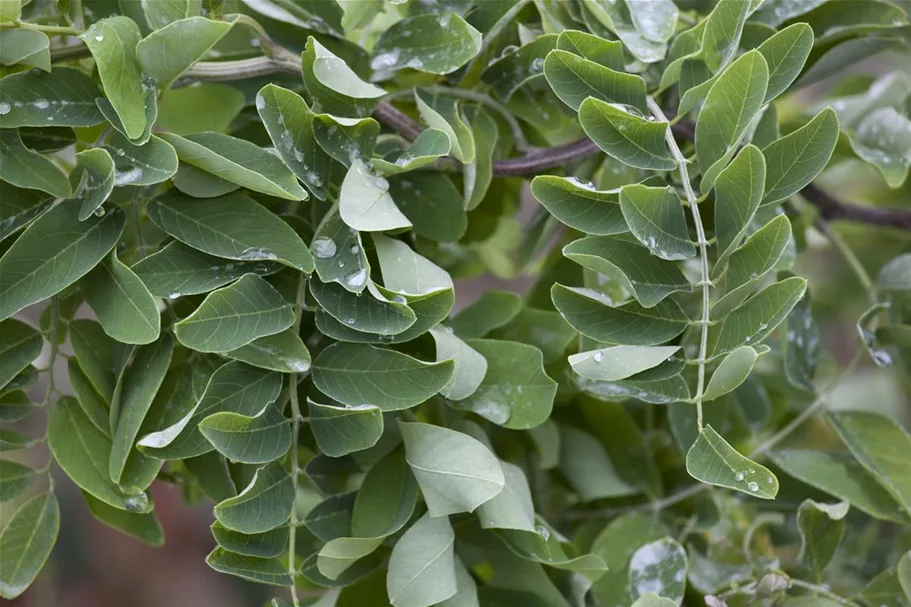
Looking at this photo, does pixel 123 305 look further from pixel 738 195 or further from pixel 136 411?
pixel 738 195

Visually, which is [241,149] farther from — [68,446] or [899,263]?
[899,263]

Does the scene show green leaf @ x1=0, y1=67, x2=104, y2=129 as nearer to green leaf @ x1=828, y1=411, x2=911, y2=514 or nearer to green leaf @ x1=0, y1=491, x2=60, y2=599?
green leaf @ x1=0, y1=491, x2=60, y2=599

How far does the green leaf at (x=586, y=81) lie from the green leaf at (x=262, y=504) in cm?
17

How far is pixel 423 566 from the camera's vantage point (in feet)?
1.03

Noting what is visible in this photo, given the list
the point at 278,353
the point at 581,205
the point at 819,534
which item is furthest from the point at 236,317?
the point at 819,534

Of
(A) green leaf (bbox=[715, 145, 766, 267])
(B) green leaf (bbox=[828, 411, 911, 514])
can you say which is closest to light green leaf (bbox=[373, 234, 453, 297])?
(A) green leaf (bbox=[715, 145, 766, 267])

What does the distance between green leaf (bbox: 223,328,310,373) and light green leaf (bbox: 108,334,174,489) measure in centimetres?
3

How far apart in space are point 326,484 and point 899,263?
12.9 inches

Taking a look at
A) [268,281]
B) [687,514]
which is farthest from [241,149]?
[687,514]

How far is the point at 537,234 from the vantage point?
17.6 inches

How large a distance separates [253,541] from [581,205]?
0.17 metres

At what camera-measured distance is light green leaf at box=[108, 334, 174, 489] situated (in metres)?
0.30

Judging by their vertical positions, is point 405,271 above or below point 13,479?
above

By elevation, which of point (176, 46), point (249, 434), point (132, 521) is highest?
point (176, 46)
